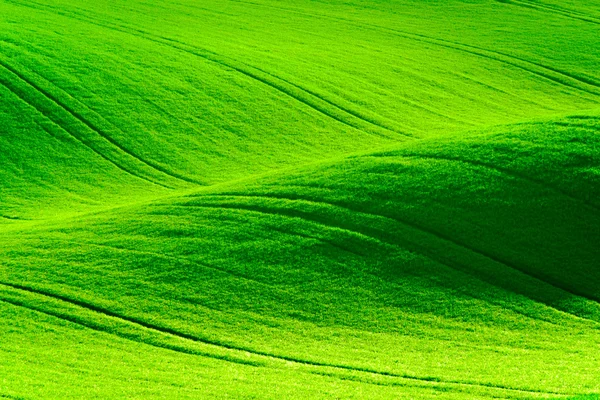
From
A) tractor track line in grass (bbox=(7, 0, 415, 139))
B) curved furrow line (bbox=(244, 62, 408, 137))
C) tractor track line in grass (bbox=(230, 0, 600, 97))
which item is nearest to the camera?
curved furrow line (bbox=(244, 62, 408, 137))

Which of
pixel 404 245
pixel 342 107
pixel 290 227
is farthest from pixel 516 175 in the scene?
pixel 342 107

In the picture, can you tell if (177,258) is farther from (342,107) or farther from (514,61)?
(514,61)

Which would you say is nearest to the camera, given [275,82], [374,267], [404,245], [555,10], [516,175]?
[374,267]

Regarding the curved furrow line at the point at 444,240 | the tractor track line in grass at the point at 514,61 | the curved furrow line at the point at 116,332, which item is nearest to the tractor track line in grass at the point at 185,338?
the curved furrow line at the point at 116,332

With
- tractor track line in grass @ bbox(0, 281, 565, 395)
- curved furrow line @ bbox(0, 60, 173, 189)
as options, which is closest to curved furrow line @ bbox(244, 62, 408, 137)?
curved furrow line @ bbox(0, 60, 173, 189)

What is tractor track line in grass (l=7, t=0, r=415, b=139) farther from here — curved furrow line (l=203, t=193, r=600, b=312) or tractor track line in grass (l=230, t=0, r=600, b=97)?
tractor track line in grass (l=230, t=0, r=600, b=97)

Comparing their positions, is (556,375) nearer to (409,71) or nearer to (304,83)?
(304,83)
